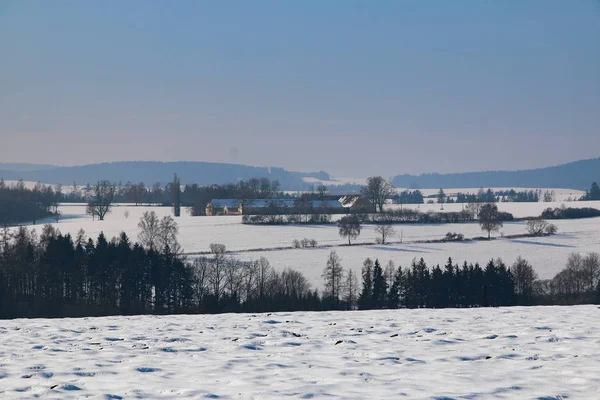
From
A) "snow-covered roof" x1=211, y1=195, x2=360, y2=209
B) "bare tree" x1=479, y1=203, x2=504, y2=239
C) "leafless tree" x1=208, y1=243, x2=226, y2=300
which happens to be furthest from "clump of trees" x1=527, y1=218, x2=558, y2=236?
"leafless tree" x1=208, y1=243, x2=226, y2=300

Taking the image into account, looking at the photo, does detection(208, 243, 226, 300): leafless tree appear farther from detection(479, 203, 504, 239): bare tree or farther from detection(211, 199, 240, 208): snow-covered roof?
detection(211, 199, 240, 208): snow-covered roof

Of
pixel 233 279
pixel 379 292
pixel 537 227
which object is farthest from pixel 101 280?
pixel 537 227

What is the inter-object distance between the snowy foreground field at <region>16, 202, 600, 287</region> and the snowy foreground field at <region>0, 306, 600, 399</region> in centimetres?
4212

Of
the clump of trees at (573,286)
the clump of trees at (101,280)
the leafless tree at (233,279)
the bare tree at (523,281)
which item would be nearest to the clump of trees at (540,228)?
the clump of trees at (573,286)

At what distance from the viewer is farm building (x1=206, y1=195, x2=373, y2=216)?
415 feet

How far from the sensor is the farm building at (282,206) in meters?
126

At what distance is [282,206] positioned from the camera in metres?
136

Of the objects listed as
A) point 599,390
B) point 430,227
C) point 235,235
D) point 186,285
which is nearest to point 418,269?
point 186,285

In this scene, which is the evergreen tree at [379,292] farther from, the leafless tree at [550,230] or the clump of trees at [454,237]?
the leafless tree at [550,230]

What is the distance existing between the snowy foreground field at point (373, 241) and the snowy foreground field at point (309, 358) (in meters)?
42.1

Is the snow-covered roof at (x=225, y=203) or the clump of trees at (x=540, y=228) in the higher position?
the snow-covered roof at (x=225, y=203)

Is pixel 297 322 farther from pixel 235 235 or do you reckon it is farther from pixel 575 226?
pixel 575 226

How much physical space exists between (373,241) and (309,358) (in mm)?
78631

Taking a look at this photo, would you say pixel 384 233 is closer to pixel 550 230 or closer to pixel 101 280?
pixel 550 230
